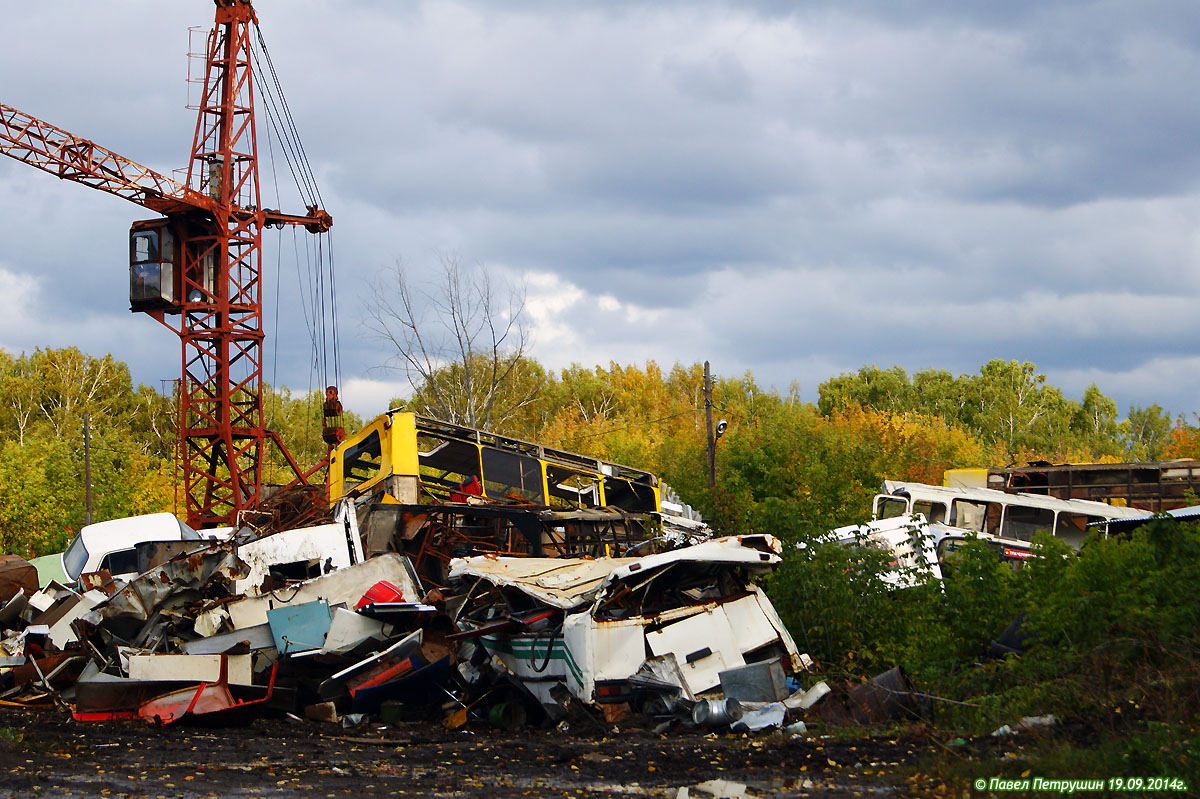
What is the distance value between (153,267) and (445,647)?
77.2 ft

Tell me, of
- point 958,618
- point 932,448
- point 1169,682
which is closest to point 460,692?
point 958,618

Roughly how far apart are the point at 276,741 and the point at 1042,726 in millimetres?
6783

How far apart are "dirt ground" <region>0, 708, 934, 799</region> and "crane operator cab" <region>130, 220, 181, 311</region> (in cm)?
2208

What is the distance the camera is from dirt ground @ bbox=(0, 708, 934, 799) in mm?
7043

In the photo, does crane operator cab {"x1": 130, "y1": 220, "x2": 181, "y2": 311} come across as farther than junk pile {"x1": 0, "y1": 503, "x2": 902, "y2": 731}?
Yes

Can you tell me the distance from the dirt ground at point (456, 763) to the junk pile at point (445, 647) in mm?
419

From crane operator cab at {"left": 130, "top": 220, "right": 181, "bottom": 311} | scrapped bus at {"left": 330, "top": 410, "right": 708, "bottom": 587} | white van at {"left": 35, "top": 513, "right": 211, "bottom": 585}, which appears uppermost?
crane operator cab at {"left": 130, "top": 220, "right": 181, "bottom": 311}

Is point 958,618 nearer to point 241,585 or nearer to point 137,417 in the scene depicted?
point 241,585

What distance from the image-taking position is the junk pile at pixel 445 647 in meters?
9.52

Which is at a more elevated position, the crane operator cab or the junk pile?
the crane operator cab

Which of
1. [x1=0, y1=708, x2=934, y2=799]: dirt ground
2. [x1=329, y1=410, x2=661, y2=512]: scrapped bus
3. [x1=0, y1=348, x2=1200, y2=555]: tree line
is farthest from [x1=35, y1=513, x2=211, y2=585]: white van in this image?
[x1=0, y1=348, x2=1200, y2=555]: tree line

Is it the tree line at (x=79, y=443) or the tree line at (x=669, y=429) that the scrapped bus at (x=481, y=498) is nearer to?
the tree line at (x=669, y=429)

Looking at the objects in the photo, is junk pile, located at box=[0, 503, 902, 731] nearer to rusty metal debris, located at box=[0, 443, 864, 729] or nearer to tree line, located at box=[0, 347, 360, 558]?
rusty metal debris, located at box=[0, 443, 864, 729]

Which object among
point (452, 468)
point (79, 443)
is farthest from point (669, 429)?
point (452, 468)
